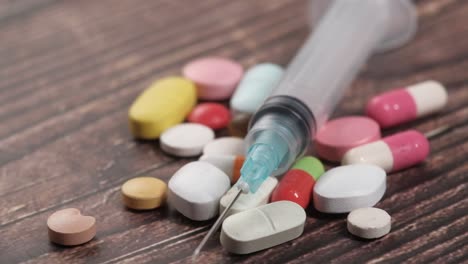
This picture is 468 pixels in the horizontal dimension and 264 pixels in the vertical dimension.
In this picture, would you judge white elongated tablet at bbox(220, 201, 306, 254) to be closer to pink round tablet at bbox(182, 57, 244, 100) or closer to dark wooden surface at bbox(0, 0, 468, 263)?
dark wooden surface at bbox(0, 0, 468, 263)

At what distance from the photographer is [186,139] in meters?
0.98

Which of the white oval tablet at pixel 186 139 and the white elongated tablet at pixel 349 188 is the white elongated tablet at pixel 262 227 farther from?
the white oval tablet at pixel 186 139

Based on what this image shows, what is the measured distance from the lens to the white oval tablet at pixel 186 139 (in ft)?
3.18

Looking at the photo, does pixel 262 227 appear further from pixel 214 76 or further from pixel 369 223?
pixel 214 76

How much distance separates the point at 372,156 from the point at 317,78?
0.46 ft

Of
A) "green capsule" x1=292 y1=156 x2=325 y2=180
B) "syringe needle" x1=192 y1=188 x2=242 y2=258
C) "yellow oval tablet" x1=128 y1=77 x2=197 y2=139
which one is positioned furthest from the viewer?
"yellow oval tablet" x1=128 y1=77 x2=197 y2=139

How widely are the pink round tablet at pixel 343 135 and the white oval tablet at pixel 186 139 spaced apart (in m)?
0.13

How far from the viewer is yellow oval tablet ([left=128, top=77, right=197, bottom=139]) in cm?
100

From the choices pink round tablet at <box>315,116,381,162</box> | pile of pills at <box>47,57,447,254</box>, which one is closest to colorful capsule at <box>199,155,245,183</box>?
pile of pills at <box>47,57,447,254</box>

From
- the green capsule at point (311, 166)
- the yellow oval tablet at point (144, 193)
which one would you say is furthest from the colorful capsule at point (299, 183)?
the yellow oval tablet at point (144, 193)

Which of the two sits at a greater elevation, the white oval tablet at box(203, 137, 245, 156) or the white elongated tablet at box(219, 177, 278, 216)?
the white oval tablet at box(203, 137, 245, 156)

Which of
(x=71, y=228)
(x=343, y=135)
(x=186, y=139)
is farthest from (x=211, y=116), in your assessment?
(x=71, y=228)

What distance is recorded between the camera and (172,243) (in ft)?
2.73

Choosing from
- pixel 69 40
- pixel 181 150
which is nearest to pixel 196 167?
pixel 181 150
